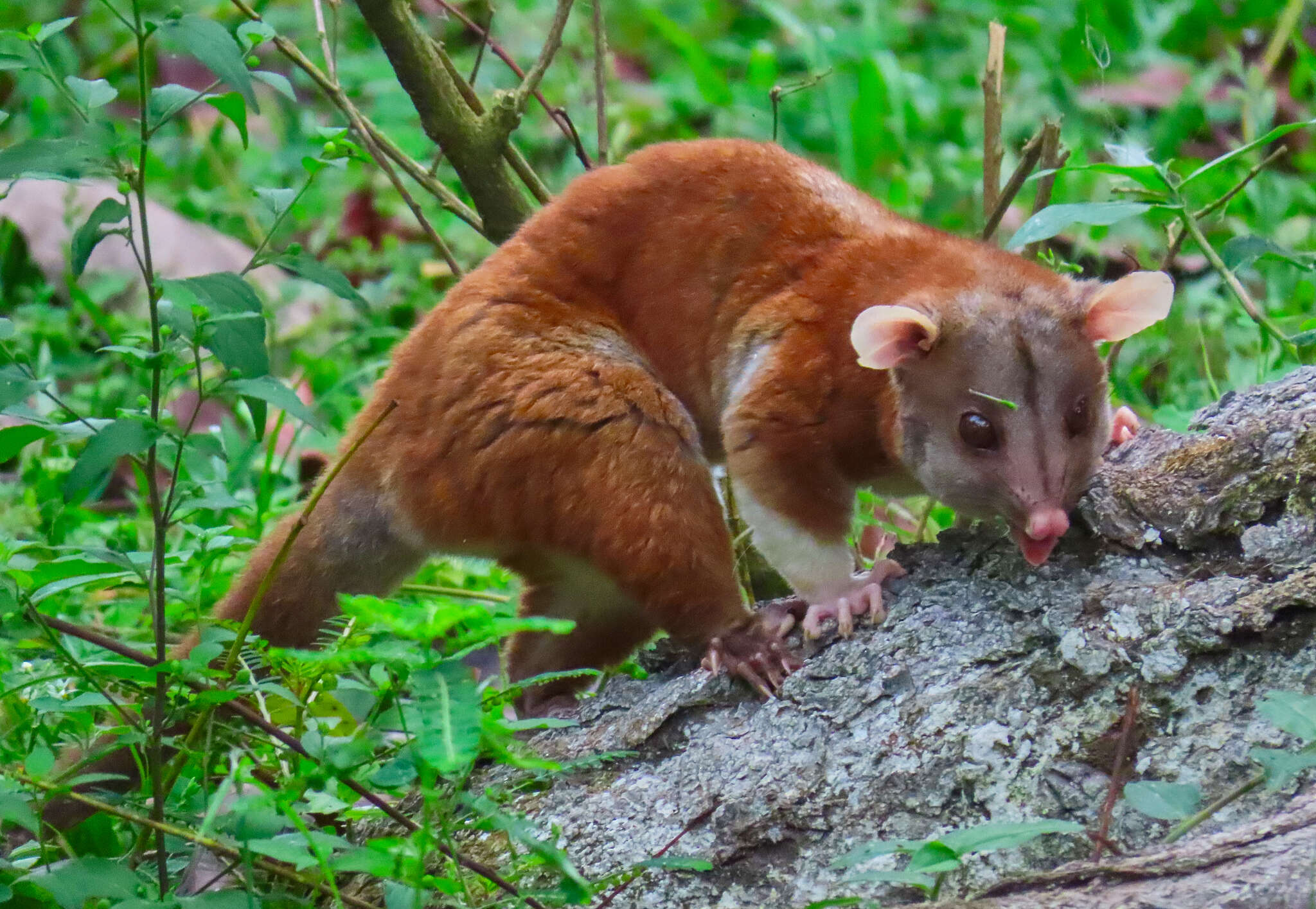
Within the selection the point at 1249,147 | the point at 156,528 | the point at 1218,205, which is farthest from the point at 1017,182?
the point at 156,528

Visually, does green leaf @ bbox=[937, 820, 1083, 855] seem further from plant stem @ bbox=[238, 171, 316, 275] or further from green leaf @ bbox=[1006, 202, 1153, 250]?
plant stem @ bbox=[238, 171, 316, 275]

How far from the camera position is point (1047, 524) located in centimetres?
350

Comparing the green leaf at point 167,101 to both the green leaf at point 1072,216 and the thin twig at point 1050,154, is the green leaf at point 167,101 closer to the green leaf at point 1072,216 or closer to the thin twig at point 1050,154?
the green leaf at point 1072,216

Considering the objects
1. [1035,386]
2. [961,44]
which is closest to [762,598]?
[1035,386]

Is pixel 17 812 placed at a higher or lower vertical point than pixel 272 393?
lower

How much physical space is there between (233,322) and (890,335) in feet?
6.03

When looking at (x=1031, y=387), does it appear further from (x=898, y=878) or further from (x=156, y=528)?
(x=156, y=528)

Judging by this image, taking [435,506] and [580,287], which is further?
[580,287]

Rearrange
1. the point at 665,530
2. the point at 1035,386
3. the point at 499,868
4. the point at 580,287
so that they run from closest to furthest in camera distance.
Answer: the point at 499,868 → the point at 1035,386 → the point at 665,530 → the point at 580,287

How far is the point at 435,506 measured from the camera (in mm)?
4492

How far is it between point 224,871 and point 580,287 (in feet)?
7.91

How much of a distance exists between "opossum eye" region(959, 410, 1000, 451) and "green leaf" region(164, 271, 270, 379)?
1976 millimetres

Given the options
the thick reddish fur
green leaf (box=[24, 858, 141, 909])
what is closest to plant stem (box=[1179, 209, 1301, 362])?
the thick reddish fur

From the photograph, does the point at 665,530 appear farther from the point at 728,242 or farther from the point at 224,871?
the point at 224,871
